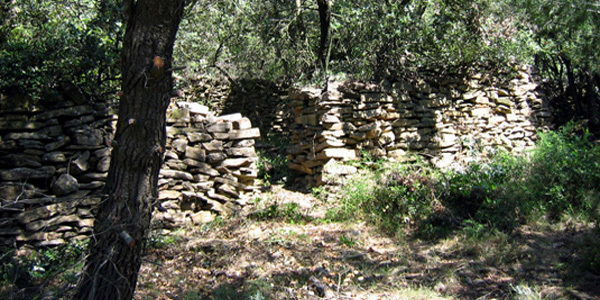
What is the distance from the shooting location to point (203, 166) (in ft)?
19.2

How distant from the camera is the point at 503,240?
4.77 metres

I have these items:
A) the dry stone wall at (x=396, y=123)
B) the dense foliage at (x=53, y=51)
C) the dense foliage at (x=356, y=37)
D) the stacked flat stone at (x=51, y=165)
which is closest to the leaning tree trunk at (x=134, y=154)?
the stacked flat stone at (x=51, y=165)

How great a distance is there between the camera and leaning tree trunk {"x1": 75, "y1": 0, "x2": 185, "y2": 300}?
2854 mm

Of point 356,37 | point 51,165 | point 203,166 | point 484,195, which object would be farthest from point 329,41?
point 51,165

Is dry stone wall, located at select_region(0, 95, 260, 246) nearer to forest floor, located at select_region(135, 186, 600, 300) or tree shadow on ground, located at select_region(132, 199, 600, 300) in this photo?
forest floor, located at select_region(135, 186, 600, 300)

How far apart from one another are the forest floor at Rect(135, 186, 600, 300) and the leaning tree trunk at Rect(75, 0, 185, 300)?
46 centimetres

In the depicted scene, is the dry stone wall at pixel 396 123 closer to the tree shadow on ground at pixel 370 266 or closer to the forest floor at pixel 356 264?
the forest floor at pixel 356 264

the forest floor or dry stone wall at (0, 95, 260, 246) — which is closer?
the forest floor

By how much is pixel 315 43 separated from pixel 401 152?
368 centimetres

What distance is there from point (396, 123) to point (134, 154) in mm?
Answer: 5255

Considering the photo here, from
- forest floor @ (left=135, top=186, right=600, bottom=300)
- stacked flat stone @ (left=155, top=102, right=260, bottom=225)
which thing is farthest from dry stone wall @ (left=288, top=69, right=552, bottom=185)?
forest floor @ (left=135, top=186, right=600, bottom=300)

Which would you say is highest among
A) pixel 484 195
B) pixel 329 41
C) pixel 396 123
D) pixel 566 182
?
pixel 329 41

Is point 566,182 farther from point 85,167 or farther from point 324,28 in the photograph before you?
point 85,167

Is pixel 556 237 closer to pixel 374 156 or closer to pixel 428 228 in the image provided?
pixel 428 228
